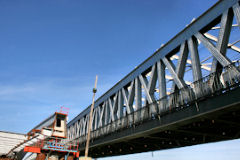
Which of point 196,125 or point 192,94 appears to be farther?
point 196,125

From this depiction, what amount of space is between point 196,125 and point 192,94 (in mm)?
2738

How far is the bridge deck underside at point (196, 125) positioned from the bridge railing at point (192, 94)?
30cm

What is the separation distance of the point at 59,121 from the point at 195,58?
19.5 metres

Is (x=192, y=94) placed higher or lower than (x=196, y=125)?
higher

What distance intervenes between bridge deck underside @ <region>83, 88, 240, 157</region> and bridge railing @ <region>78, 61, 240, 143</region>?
297mm

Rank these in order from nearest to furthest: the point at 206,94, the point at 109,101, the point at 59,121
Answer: the point at 206,94 → the point at 59,121 → the point at 109,101

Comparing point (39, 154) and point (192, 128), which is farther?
point (39, 154)

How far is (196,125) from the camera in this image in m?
15.4

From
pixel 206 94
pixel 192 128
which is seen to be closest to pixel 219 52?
pixel 206 94

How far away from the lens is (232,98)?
11.3 metres

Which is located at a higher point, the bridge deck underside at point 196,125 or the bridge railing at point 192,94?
the bridge railing at point 192,94

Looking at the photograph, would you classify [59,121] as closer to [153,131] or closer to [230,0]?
[153,131]

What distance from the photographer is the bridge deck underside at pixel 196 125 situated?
39.1ft

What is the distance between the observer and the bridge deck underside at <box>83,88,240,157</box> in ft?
39.1
